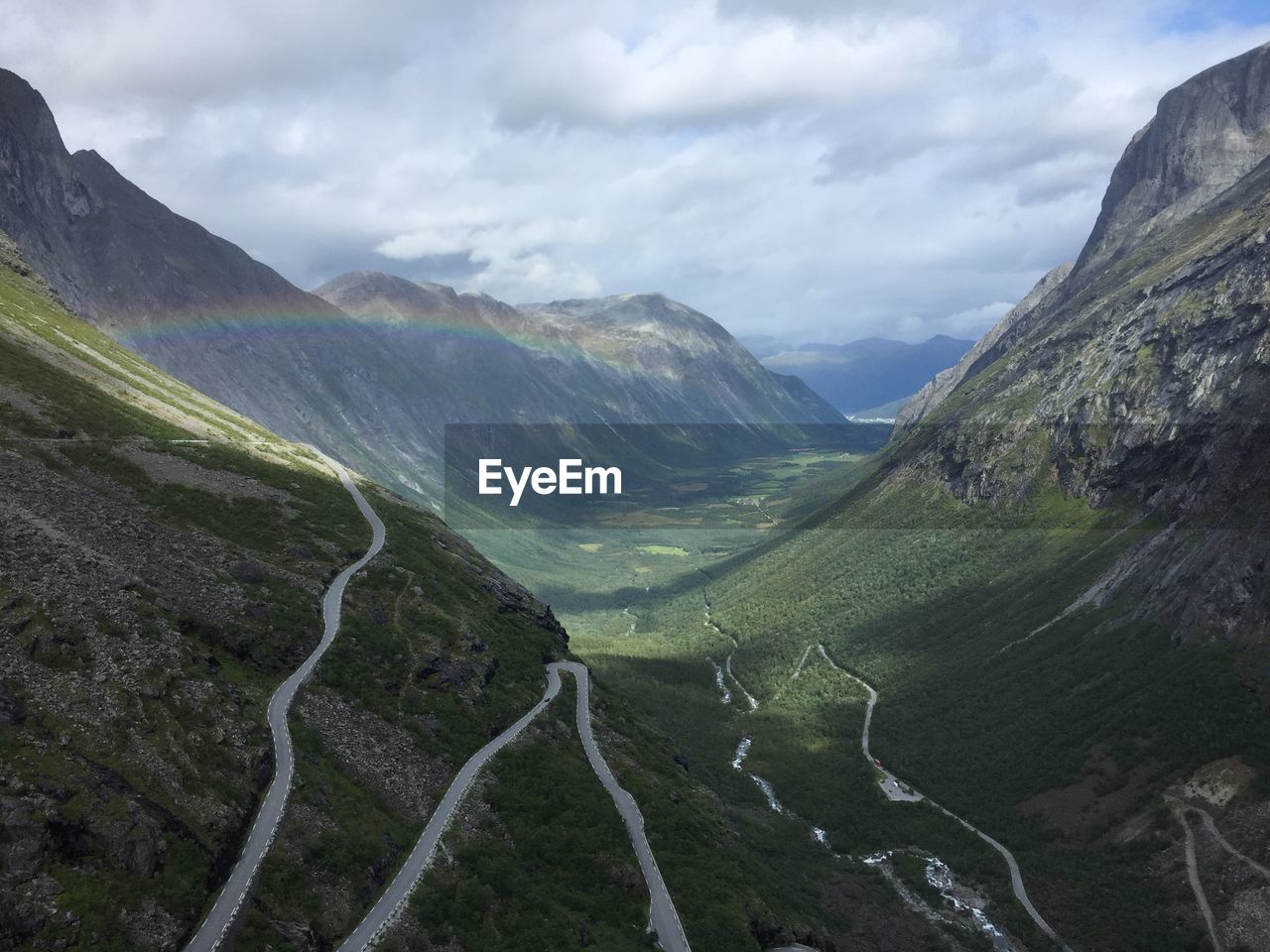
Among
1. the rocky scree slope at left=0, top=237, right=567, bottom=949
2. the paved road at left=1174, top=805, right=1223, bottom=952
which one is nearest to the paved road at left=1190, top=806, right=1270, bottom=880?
the paved road at left=1174, top=805, right=1223, bottom=952

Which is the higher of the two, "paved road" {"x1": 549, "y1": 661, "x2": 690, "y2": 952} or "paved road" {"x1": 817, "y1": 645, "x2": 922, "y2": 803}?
"paved road" {"x1": 549, "y1": 661, "x2": 690, "y2": 952}

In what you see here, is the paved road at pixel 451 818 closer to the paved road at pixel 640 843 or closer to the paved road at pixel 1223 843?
the paved road at pixel 640 843

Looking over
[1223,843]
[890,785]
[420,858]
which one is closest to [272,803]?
[420,858]

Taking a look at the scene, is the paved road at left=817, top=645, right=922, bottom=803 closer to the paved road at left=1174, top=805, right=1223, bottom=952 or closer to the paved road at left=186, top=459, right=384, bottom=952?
the paved road at left=1174, top=805, right=1223, bottom=952

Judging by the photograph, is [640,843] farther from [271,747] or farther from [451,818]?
[271,747]

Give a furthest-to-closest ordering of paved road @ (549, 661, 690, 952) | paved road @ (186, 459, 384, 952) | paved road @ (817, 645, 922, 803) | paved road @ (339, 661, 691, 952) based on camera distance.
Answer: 1. paved road @ (817, 645, 922, 803)
2. paved road @ (549, 661, 690, 952)
3. paved road @ (339, 661, 691, 952)
4. paved road @ (186, 459, 384, 952)

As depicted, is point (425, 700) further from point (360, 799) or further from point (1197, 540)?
point (1197, 540)
